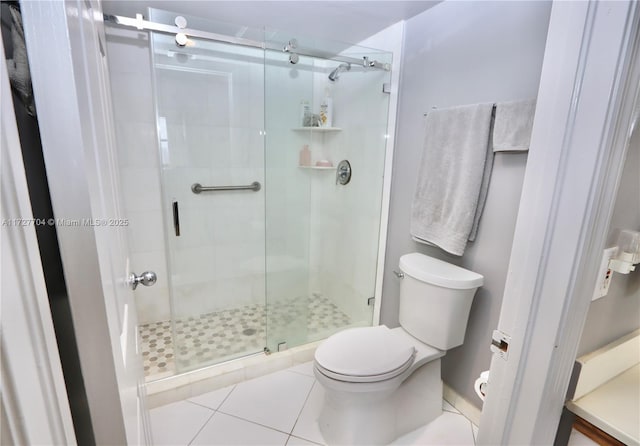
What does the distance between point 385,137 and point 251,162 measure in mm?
1053

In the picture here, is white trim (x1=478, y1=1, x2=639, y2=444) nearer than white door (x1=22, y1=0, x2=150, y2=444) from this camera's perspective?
No

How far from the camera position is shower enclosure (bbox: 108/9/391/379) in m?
2.04

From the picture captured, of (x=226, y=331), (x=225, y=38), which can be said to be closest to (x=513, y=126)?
(x=225, y=38)

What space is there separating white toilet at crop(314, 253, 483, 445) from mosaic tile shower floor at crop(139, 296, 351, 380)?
70 centimetres

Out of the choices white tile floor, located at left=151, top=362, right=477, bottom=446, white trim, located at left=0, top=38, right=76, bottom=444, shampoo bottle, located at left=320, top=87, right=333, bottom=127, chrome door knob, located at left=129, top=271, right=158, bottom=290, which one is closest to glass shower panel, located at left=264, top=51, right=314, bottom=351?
shampoo bottle, located at left=320, top=87, right=333, bottom=127

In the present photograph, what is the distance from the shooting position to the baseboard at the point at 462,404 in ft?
5.31

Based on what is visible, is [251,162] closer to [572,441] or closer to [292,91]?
[292,91]

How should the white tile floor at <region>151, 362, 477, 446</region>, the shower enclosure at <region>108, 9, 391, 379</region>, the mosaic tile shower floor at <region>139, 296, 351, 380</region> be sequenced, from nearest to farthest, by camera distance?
the white tile floor at <region>151, 362, 477, 446</region>
the mosaic tile shower floor at <region>139, 296, 351, 380</region>
the shower enclosure at <region>108, 9, 391, 379</region>

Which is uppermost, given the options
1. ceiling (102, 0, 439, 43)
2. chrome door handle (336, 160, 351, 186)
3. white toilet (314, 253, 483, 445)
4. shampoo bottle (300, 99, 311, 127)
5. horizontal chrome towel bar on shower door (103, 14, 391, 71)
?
ceiling (102, 0, 439, 43)

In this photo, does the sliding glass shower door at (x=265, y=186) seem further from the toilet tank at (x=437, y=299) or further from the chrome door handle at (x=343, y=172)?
the toilet tank at (x=437, y=299)

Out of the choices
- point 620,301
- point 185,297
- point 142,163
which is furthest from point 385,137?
point 185,297

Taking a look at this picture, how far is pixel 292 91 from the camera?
7.18 ft

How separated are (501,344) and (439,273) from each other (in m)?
0.73

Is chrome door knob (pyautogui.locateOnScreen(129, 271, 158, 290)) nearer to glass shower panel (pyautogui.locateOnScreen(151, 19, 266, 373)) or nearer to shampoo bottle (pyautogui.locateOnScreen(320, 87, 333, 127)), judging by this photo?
glass shower panel (pyautogui.locateOnScreen(151, 19, 266, 373))
